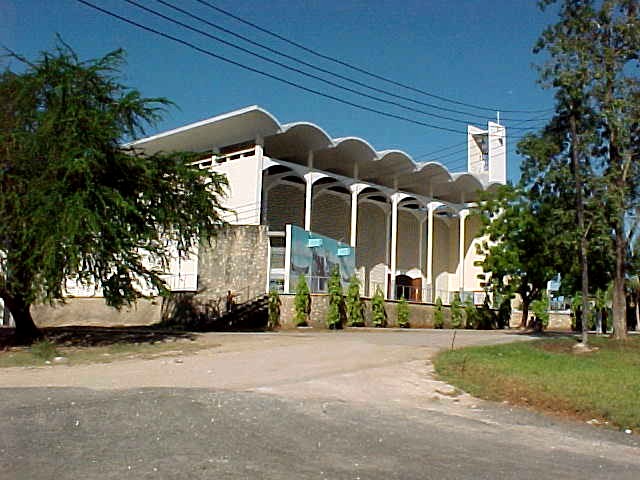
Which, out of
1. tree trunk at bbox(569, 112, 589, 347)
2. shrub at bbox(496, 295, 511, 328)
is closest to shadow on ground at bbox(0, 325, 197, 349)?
tree trunk at bbox(569, 112, 589, 347)

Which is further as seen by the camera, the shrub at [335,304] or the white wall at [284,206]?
the white wall at [284,206]

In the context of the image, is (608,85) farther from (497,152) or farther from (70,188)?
(497,152)

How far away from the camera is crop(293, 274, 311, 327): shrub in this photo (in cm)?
3278

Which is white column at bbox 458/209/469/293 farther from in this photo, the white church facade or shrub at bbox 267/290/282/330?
shrub at bbox 267/290/282/330

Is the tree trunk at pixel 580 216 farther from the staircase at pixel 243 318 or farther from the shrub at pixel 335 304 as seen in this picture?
the staircase at pixel 243 318

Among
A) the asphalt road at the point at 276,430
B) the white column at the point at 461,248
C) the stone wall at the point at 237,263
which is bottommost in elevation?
the asphalt road at the point at 276,430

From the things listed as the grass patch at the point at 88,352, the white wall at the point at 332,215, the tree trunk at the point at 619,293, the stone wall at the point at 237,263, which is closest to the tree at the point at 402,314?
the white wall at the point at 332,215

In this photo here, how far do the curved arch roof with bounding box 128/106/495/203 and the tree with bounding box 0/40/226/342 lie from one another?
43.0 feet

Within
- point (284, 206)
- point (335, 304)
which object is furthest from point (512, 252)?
point (284, 206)

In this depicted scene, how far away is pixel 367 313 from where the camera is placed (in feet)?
120

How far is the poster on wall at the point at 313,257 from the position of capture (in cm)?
3406

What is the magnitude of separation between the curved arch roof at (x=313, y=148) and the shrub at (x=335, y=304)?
8037 mm

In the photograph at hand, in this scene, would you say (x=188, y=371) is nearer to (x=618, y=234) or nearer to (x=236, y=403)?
(x=236, y=403)

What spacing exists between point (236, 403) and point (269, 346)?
401 inches
